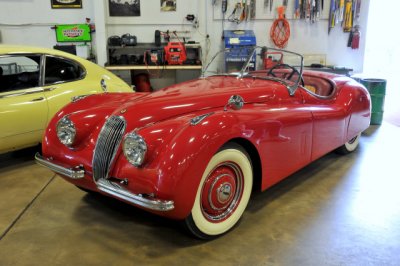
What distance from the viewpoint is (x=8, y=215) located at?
9.09 feet

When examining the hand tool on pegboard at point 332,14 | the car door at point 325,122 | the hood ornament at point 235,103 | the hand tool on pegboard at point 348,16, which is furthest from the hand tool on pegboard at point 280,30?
the hood ornament at point 235,103

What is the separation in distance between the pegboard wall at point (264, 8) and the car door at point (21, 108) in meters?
4.29

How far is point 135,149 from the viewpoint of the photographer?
2100 mm

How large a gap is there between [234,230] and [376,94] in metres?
3.96

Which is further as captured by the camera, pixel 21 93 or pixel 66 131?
pixel 21 93

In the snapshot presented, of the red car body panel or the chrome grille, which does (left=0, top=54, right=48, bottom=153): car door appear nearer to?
the red car body panel

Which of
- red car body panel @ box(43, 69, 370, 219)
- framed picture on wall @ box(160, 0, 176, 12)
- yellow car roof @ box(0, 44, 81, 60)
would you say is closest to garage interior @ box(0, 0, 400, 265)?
red car body panel @ box(43, 69, 370, 219)

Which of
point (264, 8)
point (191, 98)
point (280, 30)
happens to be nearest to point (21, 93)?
point (191, 98)

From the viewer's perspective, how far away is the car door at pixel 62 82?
3.84m

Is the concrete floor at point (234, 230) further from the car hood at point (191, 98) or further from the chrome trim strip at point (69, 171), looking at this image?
the car hood at point (191, 98)

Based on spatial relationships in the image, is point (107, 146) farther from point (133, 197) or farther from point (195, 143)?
point (195, 143)

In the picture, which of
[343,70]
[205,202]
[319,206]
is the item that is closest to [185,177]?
[205,202]

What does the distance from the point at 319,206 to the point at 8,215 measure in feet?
7.94

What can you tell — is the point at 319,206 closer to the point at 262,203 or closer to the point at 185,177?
the point at 262,203
